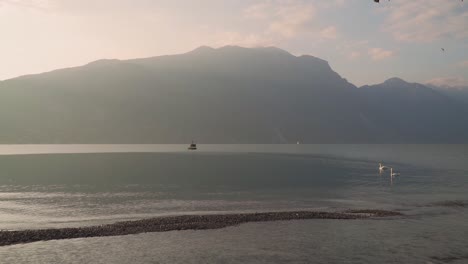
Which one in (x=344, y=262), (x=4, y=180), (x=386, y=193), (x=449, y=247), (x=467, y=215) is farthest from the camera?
(x=4, y=180)

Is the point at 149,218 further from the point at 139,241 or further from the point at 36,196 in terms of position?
the point at 36,196

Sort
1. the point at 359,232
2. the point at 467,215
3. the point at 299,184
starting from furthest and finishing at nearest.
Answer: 1. the point at 299,184
2. the point at 467,215
3. the point at 359,232

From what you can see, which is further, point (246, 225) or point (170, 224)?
point (246, 225)

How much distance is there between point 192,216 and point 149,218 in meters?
4.98

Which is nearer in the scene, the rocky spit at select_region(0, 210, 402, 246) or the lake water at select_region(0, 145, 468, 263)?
the lake water at select_region(0, 145, 468, 263)

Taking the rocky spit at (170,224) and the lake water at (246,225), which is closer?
the lake water at (246,225)

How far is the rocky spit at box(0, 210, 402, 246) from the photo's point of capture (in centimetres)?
3747

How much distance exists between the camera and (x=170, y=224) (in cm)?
4322

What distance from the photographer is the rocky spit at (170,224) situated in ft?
123

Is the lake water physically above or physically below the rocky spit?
below

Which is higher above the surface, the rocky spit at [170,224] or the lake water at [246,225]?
the rocky spit at [170,224]

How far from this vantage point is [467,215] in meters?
50.7

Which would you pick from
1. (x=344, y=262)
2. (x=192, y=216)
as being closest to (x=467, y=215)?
(x=344, y=262)

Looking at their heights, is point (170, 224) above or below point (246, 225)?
above
